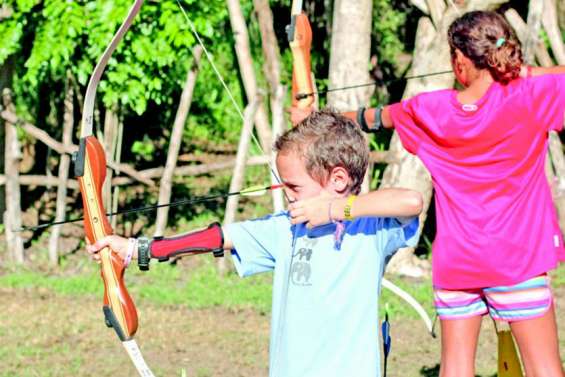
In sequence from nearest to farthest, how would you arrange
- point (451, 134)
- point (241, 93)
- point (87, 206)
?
point (87, 206), point (451, 134), point (241, 93)

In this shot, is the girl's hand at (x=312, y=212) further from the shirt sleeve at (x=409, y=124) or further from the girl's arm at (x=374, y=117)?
the girl's arm at (x=374, y=117)

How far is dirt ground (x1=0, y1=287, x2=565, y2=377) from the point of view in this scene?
6000mm

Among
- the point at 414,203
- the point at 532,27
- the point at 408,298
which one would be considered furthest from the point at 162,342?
the point at 414,203

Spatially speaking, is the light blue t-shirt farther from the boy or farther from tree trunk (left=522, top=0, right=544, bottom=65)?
tree trunk (left=522, top=0, right=544, bottom=65)

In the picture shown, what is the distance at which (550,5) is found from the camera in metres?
8.22

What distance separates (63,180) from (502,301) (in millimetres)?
5360

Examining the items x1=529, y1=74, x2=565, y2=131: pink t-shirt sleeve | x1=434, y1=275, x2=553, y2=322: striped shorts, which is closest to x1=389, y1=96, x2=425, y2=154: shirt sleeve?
x1=529, y1=74, x2=565, y2=131: pink t-shirt sleeve

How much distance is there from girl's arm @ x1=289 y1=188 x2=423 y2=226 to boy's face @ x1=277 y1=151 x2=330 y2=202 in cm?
7

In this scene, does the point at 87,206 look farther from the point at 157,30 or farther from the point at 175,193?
the point at 175,193

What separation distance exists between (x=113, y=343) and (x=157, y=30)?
2.80m

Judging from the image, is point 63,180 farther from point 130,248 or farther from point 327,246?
point 327,246

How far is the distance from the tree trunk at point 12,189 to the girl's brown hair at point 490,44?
Answer: 17.6ft

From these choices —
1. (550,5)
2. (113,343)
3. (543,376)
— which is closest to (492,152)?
(543,376)

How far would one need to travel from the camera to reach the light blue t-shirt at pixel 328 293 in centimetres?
321
